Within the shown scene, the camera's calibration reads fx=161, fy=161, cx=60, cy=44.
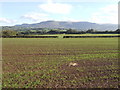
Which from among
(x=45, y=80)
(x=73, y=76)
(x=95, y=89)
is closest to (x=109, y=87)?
(x=95, y=89)

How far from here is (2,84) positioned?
31.6 feet

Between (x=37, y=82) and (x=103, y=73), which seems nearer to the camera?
(x=37, y=82)

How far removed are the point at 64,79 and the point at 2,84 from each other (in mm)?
3841

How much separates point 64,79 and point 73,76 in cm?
99

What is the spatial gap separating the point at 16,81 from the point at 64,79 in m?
3.05

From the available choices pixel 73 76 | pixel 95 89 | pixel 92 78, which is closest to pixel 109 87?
pixel 95 89

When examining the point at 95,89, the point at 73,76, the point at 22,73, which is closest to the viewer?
the point at 95,89

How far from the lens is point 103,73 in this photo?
1208cm

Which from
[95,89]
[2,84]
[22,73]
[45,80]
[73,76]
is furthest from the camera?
[22,73]

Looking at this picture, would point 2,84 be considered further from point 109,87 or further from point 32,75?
point 109,87

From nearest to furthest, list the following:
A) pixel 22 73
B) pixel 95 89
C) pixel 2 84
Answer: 1. pixel 95 89
2. pixel 2 84
3. pixel 22 73

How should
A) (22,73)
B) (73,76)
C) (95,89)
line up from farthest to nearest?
(22,73) < (73,76) < (95,89)

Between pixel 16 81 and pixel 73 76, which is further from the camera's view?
pixel 73 76

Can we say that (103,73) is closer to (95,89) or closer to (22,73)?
(95,89)
